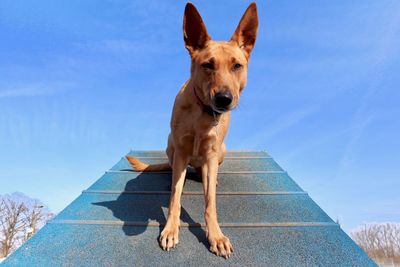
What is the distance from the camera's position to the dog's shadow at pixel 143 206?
351 centimetres

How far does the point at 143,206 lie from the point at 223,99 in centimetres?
210

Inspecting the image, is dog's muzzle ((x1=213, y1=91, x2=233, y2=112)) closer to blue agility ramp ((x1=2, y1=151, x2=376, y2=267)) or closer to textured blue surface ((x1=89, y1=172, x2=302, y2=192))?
blue agility ramp ((x1=2, y1=151, x2=376, y2=267))

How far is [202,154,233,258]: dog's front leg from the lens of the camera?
3.03 m

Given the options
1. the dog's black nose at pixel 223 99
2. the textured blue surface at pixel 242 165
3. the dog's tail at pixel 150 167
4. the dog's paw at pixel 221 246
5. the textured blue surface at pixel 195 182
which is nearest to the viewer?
the dog's black nose at pixel 223 99

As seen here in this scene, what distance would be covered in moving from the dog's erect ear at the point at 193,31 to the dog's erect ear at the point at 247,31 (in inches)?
14.7

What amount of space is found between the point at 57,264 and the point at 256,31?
11.1 ft

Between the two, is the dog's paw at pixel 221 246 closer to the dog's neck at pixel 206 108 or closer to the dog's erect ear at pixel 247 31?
the dog's neck at pixel 206 108

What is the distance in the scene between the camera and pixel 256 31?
11.7ft

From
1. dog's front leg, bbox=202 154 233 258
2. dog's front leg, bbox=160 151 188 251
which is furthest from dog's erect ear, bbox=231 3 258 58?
dog's front leg, bbox=160 151 188 251

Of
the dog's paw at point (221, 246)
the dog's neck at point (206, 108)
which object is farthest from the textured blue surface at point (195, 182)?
the dog's neck at point (206, 108)

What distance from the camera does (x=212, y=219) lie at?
3262mm

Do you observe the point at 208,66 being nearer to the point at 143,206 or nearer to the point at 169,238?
the point at 169,238

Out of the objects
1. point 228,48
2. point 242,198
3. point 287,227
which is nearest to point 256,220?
point 287,227

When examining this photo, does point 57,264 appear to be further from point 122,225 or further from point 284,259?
point 284,259
